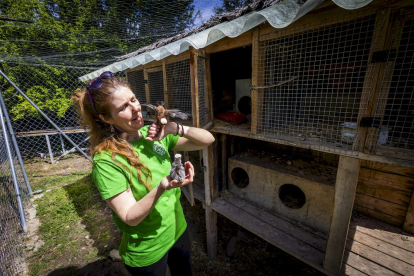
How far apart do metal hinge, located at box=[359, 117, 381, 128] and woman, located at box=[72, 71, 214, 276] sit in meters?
1.21

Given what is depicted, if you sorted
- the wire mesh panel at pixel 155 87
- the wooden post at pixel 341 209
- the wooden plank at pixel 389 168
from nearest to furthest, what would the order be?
1. the wooden post at pixel 341 209
2. the wooden plank at pixel 389 168
3. the wire mesh panel at pixel 155 87

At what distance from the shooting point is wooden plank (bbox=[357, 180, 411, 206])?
208 centimetres

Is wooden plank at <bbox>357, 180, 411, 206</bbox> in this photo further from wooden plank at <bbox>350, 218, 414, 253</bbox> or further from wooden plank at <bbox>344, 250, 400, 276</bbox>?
wooden plank at <bbox>344, 250, 400, 276</bbox>

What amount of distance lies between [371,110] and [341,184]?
2.13 ft

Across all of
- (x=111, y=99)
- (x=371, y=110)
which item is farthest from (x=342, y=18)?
(x=111, y=99)

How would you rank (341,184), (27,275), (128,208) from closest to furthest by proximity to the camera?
(128,208), (341,184), (27,275)

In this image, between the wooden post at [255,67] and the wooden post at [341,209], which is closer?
the wooden post at [341,209]

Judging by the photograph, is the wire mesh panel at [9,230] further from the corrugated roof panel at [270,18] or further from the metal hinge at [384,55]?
the metal hinge at [384,55]

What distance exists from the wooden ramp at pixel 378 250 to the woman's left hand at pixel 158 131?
223 cm

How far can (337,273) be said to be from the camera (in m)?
1.77

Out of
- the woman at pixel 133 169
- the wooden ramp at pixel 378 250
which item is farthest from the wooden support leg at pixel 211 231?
the wooden ramp at pixel 378 250

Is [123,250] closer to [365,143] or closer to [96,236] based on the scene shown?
[365,143]

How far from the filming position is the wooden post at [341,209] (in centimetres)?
150

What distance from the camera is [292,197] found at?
299 centimetres
